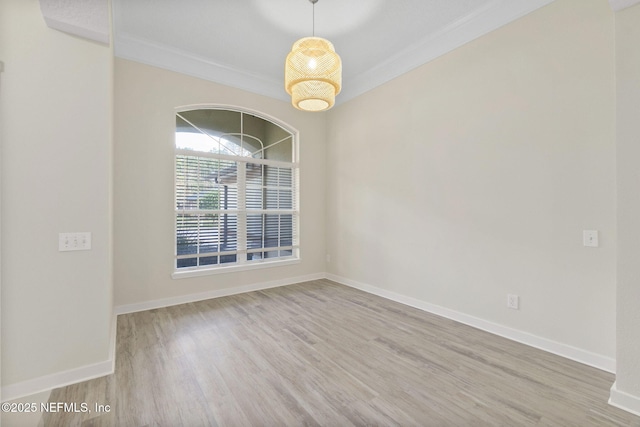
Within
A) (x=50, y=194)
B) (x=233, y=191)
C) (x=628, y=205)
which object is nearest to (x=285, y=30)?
(x=233, y=191)

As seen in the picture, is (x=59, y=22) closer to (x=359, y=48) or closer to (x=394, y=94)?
(x=359, y=48)

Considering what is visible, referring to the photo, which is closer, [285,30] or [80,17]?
[80,17]

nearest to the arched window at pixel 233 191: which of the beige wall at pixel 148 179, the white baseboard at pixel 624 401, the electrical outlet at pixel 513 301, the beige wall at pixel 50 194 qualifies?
the beige wall at pixel 148 179

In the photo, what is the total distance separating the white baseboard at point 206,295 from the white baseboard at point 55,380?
52.3 inches

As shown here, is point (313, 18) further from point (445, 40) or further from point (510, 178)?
point (510, 178)

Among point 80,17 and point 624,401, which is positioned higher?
point 80,17

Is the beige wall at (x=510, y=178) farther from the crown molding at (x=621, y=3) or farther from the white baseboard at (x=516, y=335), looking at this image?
the crown molding at (x=621, y=3)

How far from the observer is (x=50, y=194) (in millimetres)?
1830

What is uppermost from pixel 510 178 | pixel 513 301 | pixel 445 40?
pixel 445 40

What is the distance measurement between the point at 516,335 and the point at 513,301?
30 cm

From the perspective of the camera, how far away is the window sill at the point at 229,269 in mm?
3562

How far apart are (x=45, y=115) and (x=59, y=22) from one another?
62 centimetres

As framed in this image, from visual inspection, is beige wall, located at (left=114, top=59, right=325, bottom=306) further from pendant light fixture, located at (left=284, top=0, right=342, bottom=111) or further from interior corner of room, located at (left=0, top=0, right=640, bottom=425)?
pendant light fixture, located at (left=284, top=0, right=342, bottom=111)

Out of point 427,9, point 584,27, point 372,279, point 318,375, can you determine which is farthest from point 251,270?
point 584,27
